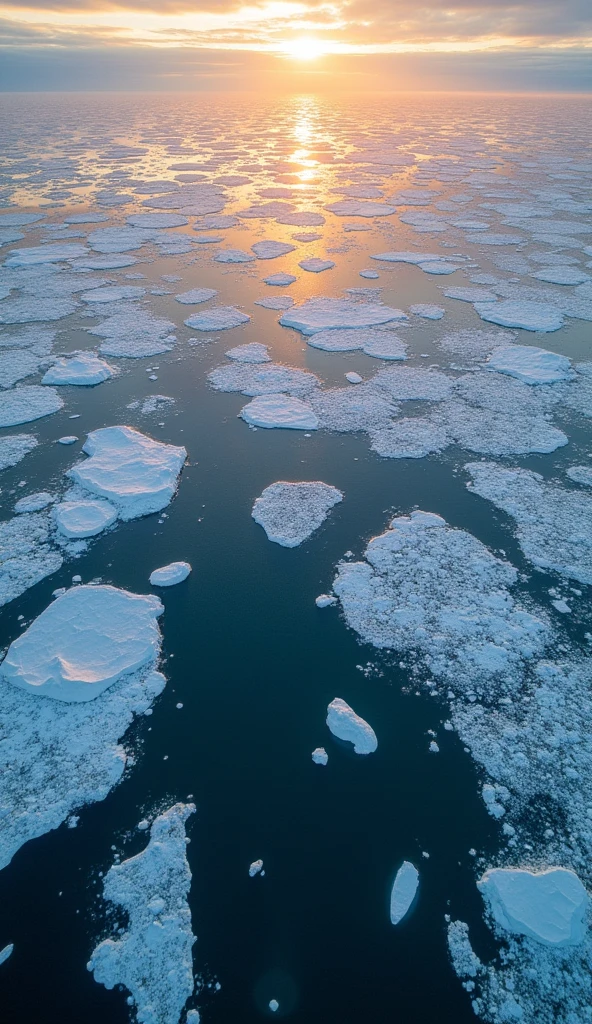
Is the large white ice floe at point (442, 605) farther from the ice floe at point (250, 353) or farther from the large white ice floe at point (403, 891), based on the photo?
the ice floe at point (250, 353)

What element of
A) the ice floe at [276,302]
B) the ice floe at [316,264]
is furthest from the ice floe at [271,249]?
the ice floe at [276,302]

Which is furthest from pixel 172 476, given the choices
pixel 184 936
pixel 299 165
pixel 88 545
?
pixel 299 165

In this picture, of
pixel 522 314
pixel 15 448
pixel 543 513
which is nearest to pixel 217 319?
pixel 15 448

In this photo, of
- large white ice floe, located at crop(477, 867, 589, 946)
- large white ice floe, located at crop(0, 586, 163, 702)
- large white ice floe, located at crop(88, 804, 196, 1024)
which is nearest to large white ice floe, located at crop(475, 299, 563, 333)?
large white ice floe, located at crop(0, 586, 163, 702)

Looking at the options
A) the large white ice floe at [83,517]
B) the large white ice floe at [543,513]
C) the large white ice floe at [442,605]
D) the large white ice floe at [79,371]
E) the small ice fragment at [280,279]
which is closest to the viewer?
the large white ice floe at [442,605]

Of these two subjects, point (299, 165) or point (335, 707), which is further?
point (299, 165)

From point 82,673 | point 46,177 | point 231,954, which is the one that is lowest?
point 231,954

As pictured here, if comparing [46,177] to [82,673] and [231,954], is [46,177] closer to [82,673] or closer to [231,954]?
[82,673]
